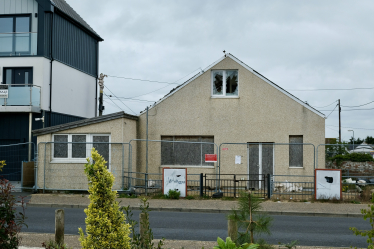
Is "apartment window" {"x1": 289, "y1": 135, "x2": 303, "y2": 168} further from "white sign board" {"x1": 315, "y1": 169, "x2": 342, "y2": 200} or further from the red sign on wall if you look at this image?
the red sign on wall

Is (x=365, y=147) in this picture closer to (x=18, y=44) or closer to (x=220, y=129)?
(x=220, y=129)

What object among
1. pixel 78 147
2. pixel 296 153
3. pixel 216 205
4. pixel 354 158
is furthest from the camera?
pixel 354 158

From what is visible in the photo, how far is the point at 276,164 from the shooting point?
65.4 feet

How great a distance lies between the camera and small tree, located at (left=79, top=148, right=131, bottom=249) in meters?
4.70

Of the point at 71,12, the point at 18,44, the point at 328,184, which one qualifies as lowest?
the point at 328,184

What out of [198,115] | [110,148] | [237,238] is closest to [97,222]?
[237,238]

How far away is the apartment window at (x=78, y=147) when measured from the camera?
18781 mm

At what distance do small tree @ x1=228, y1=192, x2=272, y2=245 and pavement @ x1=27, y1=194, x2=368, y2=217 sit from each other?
8.99m

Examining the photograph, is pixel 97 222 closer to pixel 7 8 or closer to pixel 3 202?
pixel 3 202

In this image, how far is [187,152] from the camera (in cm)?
2044

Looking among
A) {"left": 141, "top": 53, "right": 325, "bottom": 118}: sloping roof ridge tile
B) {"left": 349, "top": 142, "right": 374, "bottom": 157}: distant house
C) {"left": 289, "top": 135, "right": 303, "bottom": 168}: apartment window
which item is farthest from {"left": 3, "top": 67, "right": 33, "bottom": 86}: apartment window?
{"left": 349, "top": 142, "right": 374, "bottom": 157}: distant house

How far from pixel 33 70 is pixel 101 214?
20965 mm

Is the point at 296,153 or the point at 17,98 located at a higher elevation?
the point at 17,98

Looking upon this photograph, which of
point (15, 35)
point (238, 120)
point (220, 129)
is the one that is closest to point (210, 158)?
point (220, 129)
